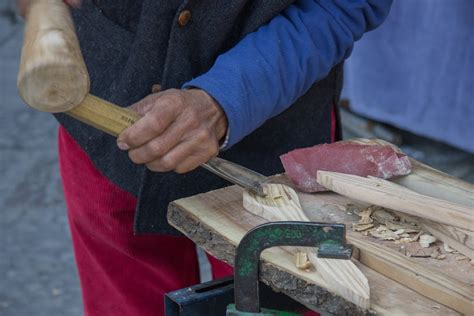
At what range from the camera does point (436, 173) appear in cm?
167

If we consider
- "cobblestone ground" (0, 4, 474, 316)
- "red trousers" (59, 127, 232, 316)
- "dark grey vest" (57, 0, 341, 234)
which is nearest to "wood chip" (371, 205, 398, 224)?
"dark grey vest" (57, 0, 341, 234)

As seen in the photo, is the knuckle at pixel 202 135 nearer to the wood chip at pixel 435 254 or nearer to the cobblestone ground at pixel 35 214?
the wood chip at pixel 435 254

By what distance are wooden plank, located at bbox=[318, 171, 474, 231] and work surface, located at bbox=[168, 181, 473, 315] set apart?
0.05m

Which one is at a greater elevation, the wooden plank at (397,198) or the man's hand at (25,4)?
the man's hand at (25,4)

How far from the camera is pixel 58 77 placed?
4.36ft

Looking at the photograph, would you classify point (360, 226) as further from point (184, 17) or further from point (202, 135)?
point (184, 17)

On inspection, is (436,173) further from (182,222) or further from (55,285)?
(55,285)

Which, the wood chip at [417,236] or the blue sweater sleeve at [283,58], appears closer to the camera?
the wood chip at [417,236]

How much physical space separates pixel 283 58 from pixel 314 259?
1.51 feet

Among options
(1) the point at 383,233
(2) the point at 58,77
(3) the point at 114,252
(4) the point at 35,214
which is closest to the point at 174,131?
(2) the point at 58,77

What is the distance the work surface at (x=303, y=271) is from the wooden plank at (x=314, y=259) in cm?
1

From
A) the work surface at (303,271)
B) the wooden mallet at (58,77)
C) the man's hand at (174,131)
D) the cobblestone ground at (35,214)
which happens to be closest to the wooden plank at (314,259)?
Answer: the work surface at (303,271)

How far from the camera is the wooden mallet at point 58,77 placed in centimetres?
132

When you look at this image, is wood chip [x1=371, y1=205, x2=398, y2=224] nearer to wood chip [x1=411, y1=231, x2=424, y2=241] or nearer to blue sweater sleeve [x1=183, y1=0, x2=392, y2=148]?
wood chip [x1=411, y1=231, x2=424, y2=241]
